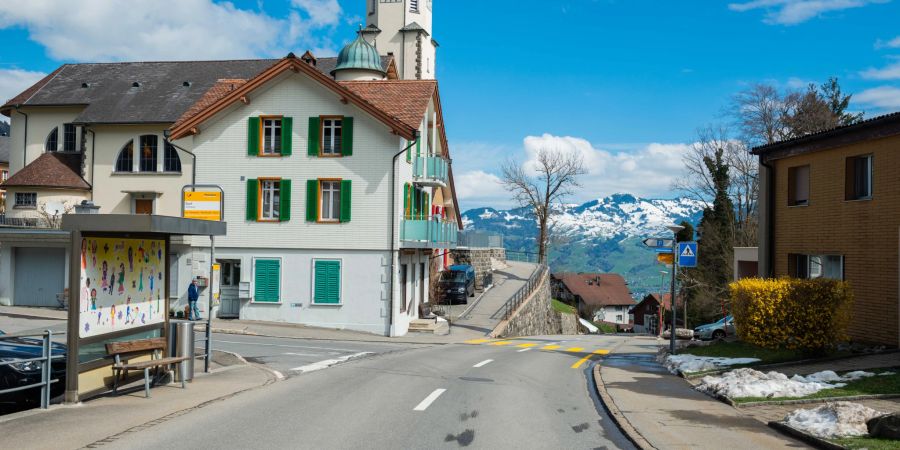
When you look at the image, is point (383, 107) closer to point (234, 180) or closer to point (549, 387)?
point (234, 180)

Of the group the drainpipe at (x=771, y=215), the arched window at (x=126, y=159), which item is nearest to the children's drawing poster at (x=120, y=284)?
the drainpipe at (x=771, y=215)

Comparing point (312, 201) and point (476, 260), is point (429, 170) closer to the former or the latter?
point (312, 201)

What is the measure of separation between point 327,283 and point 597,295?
89.1 meters

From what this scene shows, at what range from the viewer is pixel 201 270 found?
3108 centimetres

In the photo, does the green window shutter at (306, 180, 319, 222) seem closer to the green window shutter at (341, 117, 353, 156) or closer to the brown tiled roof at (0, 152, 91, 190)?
the green window shutter at (341, 117, 353, 156)

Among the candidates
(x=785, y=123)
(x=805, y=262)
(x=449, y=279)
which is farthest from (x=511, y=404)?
(x=785, y=123)

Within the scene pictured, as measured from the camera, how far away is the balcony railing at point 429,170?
1278 inches

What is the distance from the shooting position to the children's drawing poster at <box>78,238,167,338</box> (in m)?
12.0

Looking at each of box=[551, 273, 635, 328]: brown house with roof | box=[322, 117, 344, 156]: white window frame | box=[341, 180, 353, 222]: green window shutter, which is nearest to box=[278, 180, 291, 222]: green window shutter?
box=[322, 117, 344, 156]: white window frame

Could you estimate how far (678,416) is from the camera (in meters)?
11.4

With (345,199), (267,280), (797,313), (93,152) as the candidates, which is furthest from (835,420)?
(93,152)

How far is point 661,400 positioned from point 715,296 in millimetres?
39773

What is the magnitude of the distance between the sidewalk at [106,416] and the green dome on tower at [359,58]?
28400mm

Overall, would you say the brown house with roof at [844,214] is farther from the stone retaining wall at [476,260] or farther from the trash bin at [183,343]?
the stone retaining wall at [476,260]
